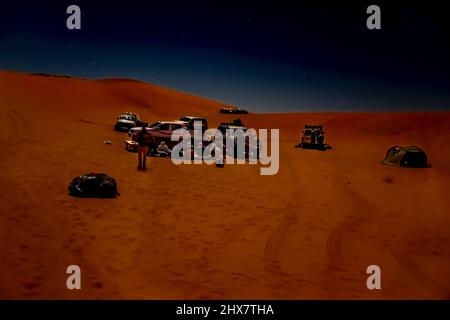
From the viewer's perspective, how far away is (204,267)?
6922mm

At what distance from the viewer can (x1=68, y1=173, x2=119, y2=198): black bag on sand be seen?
34.7 ft

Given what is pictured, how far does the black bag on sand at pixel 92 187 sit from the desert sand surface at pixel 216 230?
28 cm

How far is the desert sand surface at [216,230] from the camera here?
630 cm

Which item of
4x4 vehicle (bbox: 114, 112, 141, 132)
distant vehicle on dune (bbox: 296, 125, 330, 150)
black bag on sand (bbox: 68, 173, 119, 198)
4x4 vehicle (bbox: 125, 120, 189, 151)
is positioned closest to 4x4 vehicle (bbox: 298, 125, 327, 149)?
distant vehicle on dune (bbox: 296, 125, 330, 150)

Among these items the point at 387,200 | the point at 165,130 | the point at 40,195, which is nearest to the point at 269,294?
the point at 40,195

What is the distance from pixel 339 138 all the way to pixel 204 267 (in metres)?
34.4

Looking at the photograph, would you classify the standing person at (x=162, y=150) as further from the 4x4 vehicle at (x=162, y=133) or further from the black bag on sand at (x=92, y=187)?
the black bag on sand at (x=92, y=187)

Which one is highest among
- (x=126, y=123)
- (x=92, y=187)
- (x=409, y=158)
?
(x=126, y=123)

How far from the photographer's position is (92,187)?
1065 centimetres

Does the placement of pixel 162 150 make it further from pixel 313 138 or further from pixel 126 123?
pixel 313 138

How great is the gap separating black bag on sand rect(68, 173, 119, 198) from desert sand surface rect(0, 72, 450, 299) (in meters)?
0.28

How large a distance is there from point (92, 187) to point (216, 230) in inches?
156

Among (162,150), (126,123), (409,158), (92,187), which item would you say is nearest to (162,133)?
(162,150)

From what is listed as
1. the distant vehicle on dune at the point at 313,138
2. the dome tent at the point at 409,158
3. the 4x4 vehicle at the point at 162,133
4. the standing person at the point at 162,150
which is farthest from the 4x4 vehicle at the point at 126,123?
the dome tent at the point at 409,158
